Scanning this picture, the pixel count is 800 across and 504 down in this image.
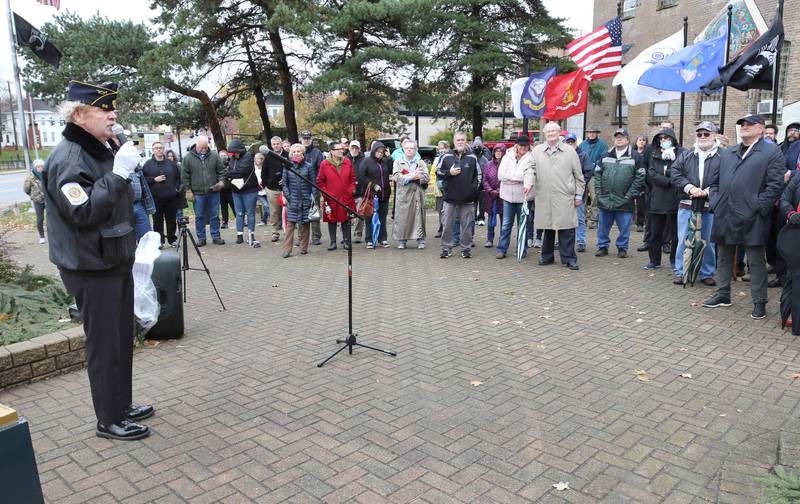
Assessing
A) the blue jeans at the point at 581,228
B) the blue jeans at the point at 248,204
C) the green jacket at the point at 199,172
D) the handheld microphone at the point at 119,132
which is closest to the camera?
the handheld microphone at the point at 119,132

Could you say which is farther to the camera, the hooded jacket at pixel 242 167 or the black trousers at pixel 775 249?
A: the hooded jacket at pixel 242 167

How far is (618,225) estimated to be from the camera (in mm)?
9977

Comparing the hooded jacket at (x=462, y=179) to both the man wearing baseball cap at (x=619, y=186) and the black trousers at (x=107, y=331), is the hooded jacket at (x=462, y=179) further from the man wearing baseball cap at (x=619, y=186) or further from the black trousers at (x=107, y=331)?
the black trousers at (x=107, y=331)

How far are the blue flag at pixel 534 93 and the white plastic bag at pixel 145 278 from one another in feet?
34.3

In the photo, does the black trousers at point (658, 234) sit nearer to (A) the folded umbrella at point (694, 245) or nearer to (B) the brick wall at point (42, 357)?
(A) the folded umbrella at point (694, 245)

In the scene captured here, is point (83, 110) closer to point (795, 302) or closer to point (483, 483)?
point (483, 483)

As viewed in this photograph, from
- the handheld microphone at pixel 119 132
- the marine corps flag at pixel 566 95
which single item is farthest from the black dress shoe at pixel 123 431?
the marine corps flag at pixel 566 95

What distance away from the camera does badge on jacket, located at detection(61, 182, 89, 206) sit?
128 inches

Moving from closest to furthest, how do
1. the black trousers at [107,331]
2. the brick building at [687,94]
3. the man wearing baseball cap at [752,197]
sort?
Result: 1. the black trousers at [107,331]
2. the man wearing baseball cap at [752,197]
3. the brick building at [687,94]

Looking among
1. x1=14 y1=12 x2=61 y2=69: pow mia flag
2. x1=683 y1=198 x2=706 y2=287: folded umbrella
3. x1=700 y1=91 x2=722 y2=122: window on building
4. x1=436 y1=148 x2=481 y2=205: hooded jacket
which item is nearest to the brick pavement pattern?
x1=683 y1=198 x2=706 y2=287: folded umbrella

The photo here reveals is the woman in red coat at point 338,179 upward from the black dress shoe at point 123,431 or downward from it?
upward

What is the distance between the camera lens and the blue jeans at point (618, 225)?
9.81 metres

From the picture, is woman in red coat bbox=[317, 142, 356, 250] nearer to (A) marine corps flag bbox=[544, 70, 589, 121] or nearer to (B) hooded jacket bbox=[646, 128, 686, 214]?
(B) hooded jacket bbox=[646, 128, 686, 214]

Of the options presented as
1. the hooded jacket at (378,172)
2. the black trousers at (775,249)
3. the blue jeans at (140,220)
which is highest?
the hooded jacket at (378,172)
